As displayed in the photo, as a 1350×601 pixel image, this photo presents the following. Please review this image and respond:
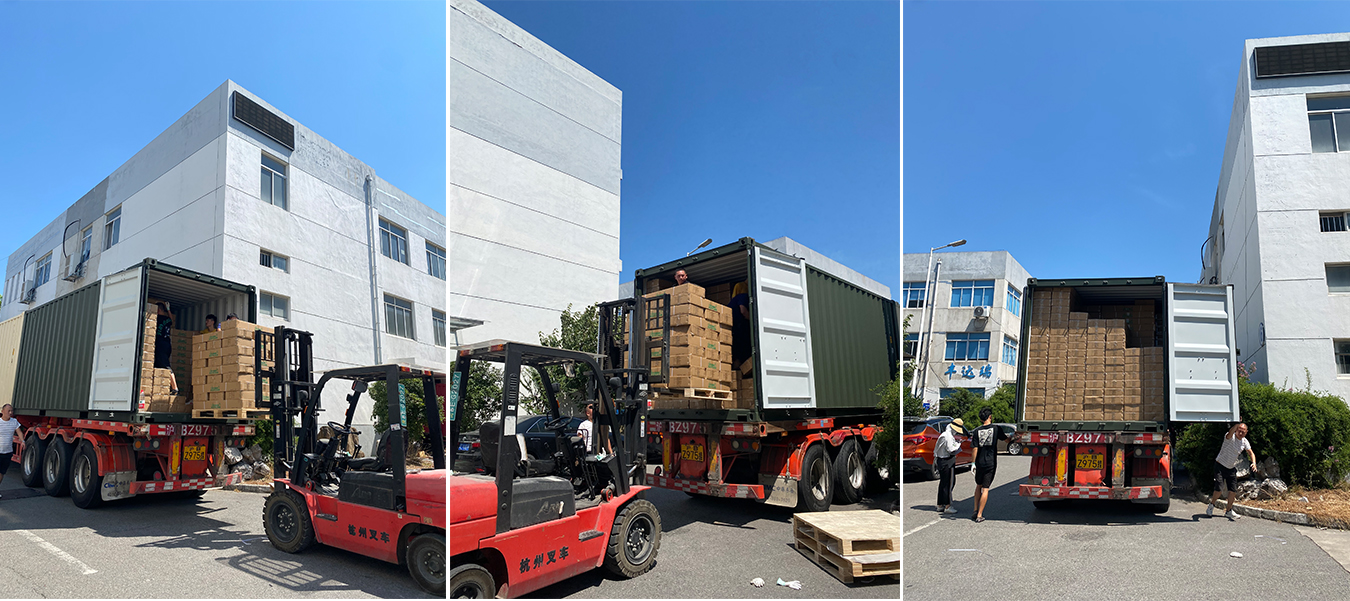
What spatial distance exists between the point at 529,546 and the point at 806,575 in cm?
236

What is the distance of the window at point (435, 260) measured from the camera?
4.16 meters

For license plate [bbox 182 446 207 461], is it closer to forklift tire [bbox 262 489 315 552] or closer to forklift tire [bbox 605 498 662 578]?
forklift tire [bbox 262 489 315 552]

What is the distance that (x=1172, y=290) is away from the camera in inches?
397

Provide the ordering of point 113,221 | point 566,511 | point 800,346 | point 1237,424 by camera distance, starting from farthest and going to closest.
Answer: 1. point 113,221
2. point 1237,424
3. point 800,346
4. point 566,511

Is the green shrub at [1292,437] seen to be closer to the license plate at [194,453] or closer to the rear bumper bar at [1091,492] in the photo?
the rear bumper bar at [1091,492]

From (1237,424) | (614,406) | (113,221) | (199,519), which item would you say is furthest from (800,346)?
(113,221)

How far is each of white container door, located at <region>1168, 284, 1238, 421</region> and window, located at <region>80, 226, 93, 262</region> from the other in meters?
25.2

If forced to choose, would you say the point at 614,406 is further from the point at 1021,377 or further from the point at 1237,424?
the point at 1237,424

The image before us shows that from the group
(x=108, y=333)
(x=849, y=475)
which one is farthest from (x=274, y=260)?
(x=849, y=475)

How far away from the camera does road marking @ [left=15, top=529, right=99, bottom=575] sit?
671cm

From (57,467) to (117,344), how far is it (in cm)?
301

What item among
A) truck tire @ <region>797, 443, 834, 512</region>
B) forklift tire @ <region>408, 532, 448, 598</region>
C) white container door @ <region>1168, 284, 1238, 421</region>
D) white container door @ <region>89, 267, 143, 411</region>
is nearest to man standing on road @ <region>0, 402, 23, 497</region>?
white container door @ <region>89, 267, 143, 411</region>

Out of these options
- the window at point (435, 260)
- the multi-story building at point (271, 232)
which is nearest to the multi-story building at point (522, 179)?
the window at point (435, 260)

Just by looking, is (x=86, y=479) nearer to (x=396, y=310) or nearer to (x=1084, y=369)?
(x=396, y=310)
